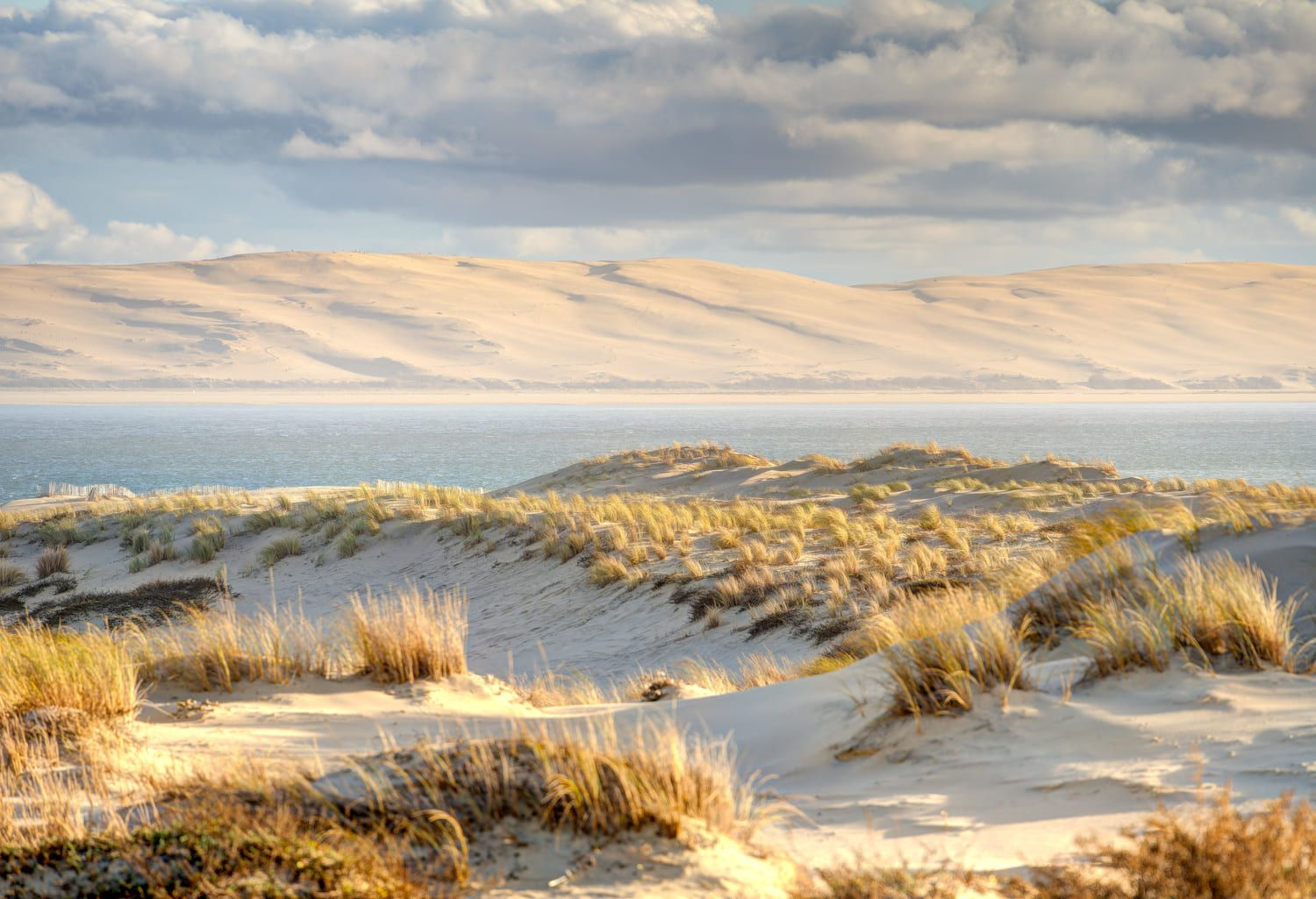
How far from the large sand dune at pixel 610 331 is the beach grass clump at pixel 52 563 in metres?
113

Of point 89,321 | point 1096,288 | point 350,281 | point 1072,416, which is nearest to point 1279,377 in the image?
point 1096,288

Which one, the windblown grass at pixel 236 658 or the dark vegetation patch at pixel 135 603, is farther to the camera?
the dark vegetation patch at pixel 135 603

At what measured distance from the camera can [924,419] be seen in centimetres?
9025

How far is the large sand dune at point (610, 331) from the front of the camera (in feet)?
453

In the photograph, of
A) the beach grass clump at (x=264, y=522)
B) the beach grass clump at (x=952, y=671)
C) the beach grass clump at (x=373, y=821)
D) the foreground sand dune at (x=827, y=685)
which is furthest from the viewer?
the beach grass clump at (x=264, y=522)

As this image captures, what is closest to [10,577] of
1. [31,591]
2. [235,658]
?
[31,591]

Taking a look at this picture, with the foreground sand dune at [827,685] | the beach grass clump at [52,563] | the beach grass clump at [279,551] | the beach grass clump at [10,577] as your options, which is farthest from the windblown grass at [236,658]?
the beach grass clump at [52,563]

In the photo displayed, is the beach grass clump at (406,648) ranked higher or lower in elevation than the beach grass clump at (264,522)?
higher

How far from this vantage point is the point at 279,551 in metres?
21.8

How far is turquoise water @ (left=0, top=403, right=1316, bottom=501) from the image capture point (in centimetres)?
4859

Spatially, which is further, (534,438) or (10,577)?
(534,438)

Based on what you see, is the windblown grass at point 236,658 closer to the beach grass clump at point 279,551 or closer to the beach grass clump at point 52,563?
the beach grass clump at point 279,551

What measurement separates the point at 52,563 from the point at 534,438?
5057 centimetres

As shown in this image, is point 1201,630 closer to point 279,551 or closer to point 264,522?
point 279,551
